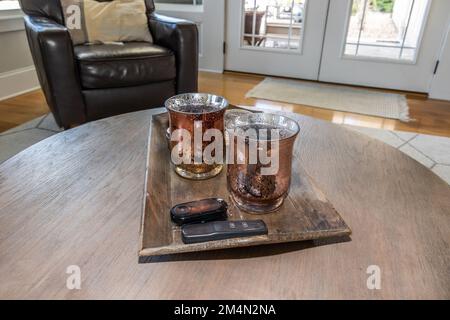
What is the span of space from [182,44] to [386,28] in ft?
5.78

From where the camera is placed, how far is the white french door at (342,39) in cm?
262

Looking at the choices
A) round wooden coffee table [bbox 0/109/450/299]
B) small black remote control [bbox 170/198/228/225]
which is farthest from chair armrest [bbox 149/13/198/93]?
small black remote control [bbox 170/198/228/225]

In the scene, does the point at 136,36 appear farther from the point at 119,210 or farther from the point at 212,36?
the point at 119,210

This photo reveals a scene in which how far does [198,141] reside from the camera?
0.74 metres

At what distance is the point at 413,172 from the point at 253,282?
0.53 meters

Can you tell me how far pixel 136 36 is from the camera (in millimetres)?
2162

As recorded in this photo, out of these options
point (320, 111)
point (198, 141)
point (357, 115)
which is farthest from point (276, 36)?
point (198, 141)

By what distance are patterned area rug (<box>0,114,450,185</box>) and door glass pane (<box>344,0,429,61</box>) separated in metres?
1.02

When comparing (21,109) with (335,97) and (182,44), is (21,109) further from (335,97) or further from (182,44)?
(335,97)

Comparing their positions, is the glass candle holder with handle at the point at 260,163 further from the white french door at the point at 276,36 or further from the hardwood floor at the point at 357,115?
the white french door at the point at 276,36

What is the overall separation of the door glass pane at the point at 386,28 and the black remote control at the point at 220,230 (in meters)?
2.69

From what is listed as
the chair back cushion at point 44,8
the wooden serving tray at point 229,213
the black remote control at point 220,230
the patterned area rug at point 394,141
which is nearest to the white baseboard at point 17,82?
the patterned area rug at point 394,141

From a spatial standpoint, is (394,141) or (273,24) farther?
(273,24)

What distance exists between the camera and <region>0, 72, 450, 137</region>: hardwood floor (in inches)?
85.8
